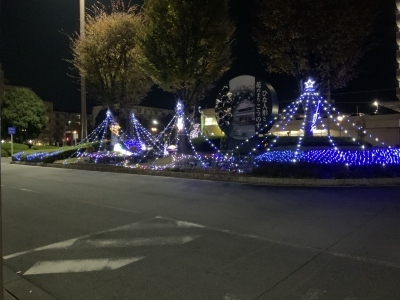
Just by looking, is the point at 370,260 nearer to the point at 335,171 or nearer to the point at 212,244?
the point at 212,244

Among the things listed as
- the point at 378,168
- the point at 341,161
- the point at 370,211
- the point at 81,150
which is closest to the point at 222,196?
the point at 370,211

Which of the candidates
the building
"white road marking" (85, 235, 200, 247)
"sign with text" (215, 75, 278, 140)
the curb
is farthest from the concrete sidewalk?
the building

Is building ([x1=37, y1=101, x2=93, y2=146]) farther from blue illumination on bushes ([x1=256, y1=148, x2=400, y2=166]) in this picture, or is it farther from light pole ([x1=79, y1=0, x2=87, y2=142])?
blue illumination on bushes ([x1=256, y1=148, x2=400, y2=166])

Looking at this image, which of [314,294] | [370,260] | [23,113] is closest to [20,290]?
[314,294]

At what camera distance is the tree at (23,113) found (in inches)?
1598

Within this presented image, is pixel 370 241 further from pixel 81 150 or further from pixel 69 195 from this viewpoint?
pixel 81 150

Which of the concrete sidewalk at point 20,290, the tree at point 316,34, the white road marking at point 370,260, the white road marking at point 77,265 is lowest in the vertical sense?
the concrete sidewalk at point 20,290

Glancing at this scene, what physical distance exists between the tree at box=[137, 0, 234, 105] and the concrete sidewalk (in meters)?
15.2

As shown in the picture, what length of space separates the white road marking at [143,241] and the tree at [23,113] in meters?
39.1

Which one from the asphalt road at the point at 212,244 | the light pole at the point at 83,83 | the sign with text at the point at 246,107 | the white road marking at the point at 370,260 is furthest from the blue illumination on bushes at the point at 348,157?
the light pole at the point at 83,83

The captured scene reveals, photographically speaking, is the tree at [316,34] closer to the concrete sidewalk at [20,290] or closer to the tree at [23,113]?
the concrete sidewalk at [20,290]

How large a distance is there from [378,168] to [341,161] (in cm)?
112

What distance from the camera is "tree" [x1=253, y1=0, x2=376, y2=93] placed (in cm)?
1530

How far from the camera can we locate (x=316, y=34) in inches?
620
